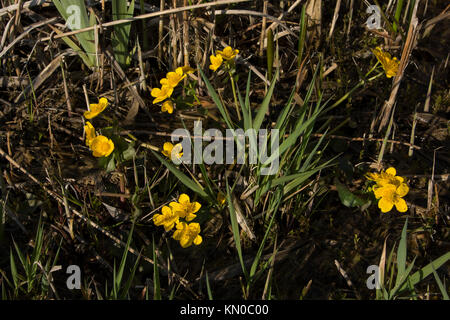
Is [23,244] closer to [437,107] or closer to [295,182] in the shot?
[295,182]

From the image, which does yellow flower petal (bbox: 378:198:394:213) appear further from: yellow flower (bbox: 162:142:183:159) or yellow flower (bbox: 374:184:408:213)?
yellow flower (bbox: 162:142:183:159)

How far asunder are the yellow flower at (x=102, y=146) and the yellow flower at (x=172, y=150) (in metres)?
0.21

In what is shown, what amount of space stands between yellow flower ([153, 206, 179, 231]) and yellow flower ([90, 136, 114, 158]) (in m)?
0.30

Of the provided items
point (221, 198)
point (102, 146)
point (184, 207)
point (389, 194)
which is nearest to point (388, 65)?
point (389, 194)

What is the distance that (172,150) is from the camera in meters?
1.73

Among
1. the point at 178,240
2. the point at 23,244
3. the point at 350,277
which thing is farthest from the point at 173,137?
the point at 350,277

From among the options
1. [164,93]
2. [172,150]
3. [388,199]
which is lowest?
[388,199]

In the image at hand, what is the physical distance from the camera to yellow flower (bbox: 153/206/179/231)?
163 centimetres

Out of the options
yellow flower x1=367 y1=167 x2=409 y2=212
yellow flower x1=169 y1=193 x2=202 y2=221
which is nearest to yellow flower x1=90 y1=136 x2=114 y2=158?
yellow flower x1=169 y1=193 x2=202 y2=221

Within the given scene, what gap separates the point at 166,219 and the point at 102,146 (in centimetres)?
37

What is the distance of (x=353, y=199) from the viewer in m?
1.72

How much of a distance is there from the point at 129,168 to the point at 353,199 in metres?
0.93

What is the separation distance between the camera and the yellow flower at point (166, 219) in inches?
64.2

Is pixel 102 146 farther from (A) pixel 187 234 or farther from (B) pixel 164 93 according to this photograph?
(A) pixel 187 234
